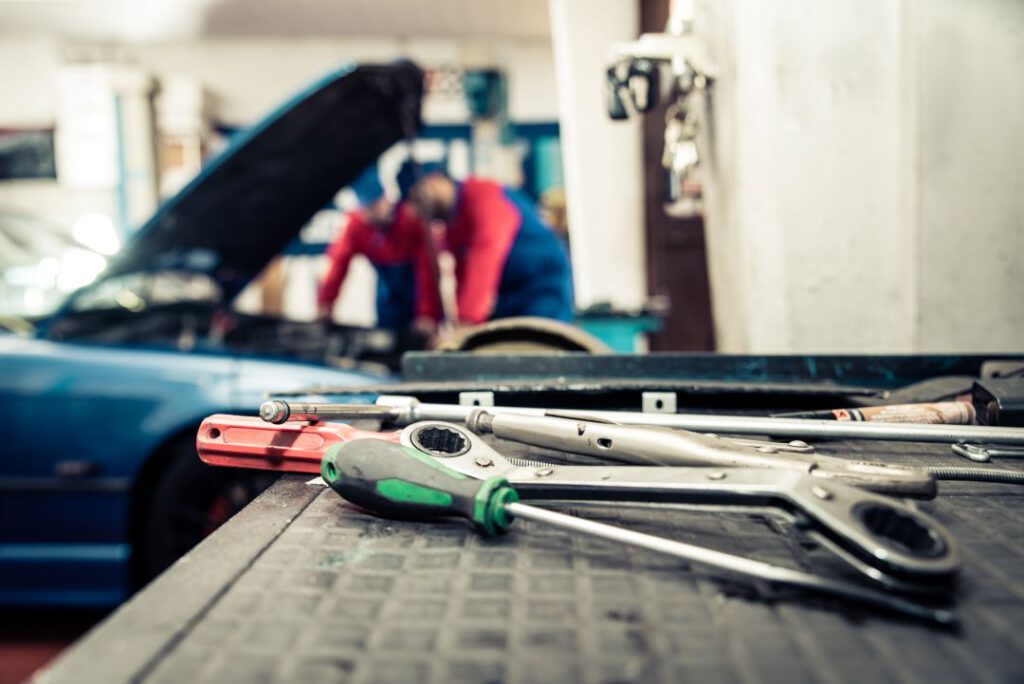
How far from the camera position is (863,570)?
1.53ft

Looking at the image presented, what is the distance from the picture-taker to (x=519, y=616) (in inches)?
18.0

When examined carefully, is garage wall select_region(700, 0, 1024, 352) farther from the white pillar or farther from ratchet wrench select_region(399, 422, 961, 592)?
the white pillar

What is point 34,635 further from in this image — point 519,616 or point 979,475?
point 979,475

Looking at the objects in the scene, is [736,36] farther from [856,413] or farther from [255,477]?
[255,477]

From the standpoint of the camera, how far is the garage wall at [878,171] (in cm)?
138

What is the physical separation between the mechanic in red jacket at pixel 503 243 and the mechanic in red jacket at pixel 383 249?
0.54 m

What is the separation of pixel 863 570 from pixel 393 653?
321 millimetres

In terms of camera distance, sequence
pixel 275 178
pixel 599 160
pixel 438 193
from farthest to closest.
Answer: pixel 599 160
pixel 438 193
pixel 275 178

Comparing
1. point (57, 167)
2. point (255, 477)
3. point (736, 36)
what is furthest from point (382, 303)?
point (57, 167)

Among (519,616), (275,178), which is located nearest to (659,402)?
(519,616)

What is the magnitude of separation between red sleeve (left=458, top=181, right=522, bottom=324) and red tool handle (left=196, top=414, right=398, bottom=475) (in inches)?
92.7

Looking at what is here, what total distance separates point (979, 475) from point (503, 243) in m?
2.68

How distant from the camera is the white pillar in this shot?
3.77 metres

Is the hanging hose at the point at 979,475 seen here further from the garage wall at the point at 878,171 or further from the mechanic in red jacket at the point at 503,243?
the mechanic in red jacket at the point at 503,243
